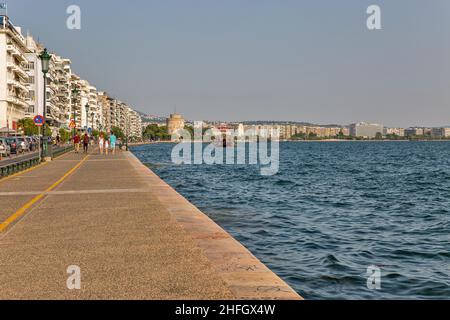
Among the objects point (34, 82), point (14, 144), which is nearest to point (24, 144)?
point (14, 144)

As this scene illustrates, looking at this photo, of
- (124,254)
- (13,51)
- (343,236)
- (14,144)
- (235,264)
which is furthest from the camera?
(13,51)

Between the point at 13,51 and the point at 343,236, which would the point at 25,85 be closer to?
the point at 13,51

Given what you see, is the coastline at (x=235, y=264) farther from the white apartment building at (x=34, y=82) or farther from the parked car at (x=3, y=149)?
the white apartment building at (x=34, y=82)

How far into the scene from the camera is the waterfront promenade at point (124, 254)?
6156 millimetres

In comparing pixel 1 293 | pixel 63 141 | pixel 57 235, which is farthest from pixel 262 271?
pixel 63 141

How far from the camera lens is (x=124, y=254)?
26.5 feet

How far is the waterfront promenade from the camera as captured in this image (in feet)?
20.2

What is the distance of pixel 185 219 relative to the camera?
1143 cm

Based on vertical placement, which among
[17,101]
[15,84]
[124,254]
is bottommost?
[124,254]

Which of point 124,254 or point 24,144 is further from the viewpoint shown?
point 24,144

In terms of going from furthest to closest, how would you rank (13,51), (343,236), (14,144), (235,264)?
1. (13,51)
2. (14,144)
3. (343,236)
4. (235,264)

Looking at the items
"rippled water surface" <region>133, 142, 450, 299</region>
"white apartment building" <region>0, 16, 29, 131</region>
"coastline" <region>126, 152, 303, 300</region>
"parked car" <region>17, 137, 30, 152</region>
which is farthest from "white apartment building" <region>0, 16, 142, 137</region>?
"coastline" <region>126, 152, 303, 300</region>

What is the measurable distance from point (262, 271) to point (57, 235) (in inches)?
163

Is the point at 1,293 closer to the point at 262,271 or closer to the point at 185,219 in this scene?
the point at 262,271
